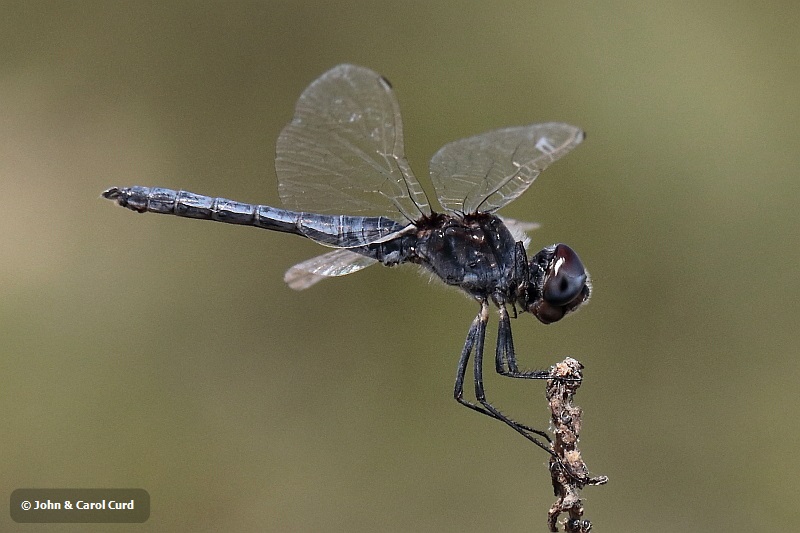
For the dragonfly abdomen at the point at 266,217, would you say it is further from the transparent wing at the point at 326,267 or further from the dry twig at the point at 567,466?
the dry twig at the point at 567,466

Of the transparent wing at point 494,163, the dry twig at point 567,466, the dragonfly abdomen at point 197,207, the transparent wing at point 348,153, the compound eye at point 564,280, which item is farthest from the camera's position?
the dragonfly abdomen at point 197,207

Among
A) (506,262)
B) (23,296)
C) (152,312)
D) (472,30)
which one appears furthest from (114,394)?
(472,30)

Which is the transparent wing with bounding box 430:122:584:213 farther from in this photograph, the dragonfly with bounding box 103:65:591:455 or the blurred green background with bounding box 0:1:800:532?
the blurred green background with bounding box 0:1:800:532

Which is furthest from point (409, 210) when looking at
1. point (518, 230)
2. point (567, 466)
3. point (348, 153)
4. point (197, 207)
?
point (567, 466)

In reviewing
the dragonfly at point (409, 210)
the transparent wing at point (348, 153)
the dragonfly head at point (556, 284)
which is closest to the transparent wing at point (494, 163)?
the dragonfly at point (409, 210)

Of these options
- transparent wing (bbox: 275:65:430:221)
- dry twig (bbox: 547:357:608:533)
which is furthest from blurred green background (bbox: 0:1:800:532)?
dry twig (bbox: 547:357:608:533)

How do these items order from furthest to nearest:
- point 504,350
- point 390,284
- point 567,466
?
point 390,284 → point 504,350 → point 567,466

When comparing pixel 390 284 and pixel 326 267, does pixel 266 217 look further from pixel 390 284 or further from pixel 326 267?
pixel 390 284
